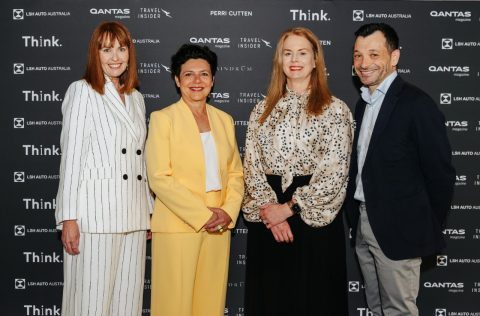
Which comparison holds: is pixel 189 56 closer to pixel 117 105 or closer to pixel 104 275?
pixel 117 105

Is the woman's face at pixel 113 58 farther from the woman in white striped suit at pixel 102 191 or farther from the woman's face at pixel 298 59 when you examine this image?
the woman's face at pixel 298 59

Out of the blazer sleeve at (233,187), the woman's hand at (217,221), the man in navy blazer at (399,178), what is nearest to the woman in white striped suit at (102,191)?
the woman's hand at (217,221)

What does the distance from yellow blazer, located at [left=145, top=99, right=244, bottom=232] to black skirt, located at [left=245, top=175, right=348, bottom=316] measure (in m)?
0.30

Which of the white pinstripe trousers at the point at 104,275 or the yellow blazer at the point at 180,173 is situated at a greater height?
the yellow blazer at the point at 180,173

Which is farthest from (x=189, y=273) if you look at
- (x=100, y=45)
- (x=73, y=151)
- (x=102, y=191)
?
(x=100, y=45)

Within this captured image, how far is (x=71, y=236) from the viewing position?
284cm

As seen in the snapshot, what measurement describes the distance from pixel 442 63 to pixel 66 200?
280 centimetres

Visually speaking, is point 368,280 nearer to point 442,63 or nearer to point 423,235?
point 423,235

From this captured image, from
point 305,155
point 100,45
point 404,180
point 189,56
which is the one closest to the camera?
point 404,180

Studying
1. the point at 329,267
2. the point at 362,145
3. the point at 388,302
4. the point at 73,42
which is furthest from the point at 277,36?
the point at 388,302

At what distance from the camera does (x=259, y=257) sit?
3.07 meters

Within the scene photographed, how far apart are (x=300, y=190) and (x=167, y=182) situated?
75cm

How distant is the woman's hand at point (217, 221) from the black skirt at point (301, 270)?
219mm

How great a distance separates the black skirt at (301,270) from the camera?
2939 mm
